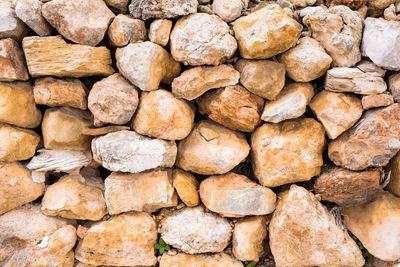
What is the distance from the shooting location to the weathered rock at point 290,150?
3.41 m

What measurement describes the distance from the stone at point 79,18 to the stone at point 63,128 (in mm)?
797

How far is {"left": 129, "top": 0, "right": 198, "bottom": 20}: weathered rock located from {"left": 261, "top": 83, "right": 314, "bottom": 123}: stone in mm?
1253

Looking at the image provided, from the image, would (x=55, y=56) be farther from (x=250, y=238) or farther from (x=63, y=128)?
(x=250, y=238)

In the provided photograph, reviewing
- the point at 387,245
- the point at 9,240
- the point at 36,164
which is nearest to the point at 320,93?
the point at 387,245

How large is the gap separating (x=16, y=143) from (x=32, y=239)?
1.11 meters

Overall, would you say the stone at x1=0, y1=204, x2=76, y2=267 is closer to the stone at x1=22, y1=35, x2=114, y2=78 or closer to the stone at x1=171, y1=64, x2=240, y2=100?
the stone at x1=22, y1=35, x2=114, y2=78

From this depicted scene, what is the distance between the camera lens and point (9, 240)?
3.58 m

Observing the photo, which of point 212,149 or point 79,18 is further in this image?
point 212,149

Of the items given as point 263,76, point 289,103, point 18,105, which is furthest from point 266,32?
point 18,105

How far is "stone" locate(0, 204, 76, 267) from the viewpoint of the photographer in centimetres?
357

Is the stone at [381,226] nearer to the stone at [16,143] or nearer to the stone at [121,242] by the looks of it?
the stone at [121,242]

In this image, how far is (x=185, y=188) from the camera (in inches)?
141

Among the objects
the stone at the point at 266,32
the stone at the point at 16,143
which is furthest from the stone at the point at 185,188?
the stone at the point at 16,143

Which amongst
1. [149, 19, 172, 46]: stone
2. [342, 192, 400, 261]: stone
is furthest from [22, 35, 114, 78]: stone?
[342, 192, 400, 261]: stone
